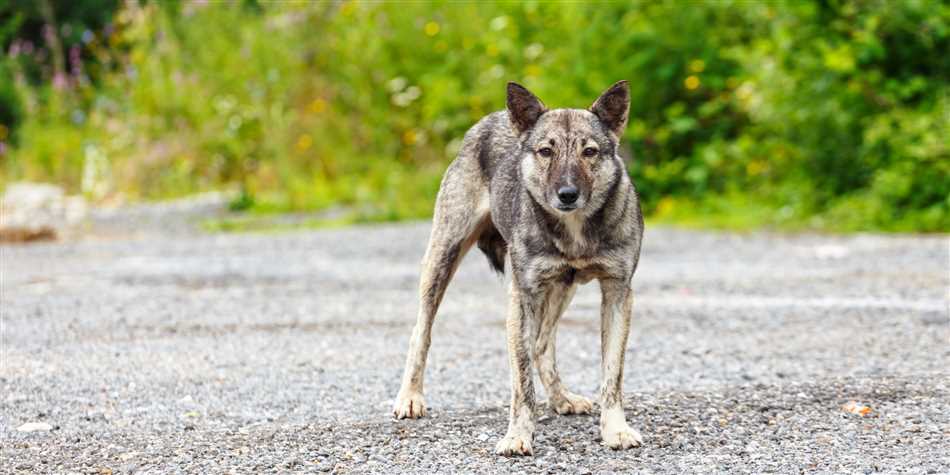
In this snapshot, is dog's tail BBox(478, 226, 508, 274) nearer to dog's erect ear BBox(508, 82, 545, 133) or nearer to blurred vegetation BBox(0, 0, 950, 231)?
dog's erect ear BBox(508, 82, 545, 133)

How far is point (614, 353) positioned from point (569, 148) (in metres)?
0.81

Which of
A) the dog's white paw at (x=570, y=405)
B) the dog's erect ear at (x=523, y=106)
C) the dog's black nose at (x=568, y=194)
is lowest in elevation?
the dog's white paw at (x=570, y=405)

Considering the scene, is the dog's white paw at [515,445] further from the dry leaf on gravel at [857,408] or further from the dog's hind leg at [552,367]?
the dry leaf on gravel at [857,408]

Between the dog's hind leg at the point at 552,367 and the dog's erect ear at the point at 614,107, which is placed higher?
the dog's erect ear at the point at 614,107

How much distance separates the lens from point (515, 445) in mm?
4473

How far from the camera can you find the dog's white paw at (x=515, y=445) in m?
4.47

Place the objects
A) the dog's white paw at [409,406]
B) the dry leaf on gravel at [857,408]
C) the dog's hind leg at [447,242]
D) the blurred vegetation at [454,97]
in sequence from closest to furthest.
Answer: the dry leaf on gravel at [857,408]
the dog's white paw at [409,406]
the dog's hind leg at [447,242]
the blurred vegetation at [454,97]

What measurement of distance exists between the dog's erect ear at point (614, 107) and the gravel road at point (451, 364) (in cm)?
121

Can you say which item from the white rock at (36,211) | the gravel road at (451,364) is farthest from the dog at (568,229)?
the white rock at (36,211)

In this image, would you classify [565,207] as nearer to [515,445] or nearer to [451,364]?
[515,445]

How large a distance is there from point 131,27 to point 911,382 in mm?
16429

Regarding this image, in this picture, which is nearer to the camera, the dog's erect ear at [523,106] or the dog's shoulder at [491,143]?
the dog's erect ear at [523,106]

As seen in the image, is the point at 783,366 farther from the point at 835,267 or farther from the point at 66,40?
the point at 66,40

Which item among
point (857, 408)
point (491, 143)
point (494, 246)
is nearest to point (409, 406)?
point (494, 246)
